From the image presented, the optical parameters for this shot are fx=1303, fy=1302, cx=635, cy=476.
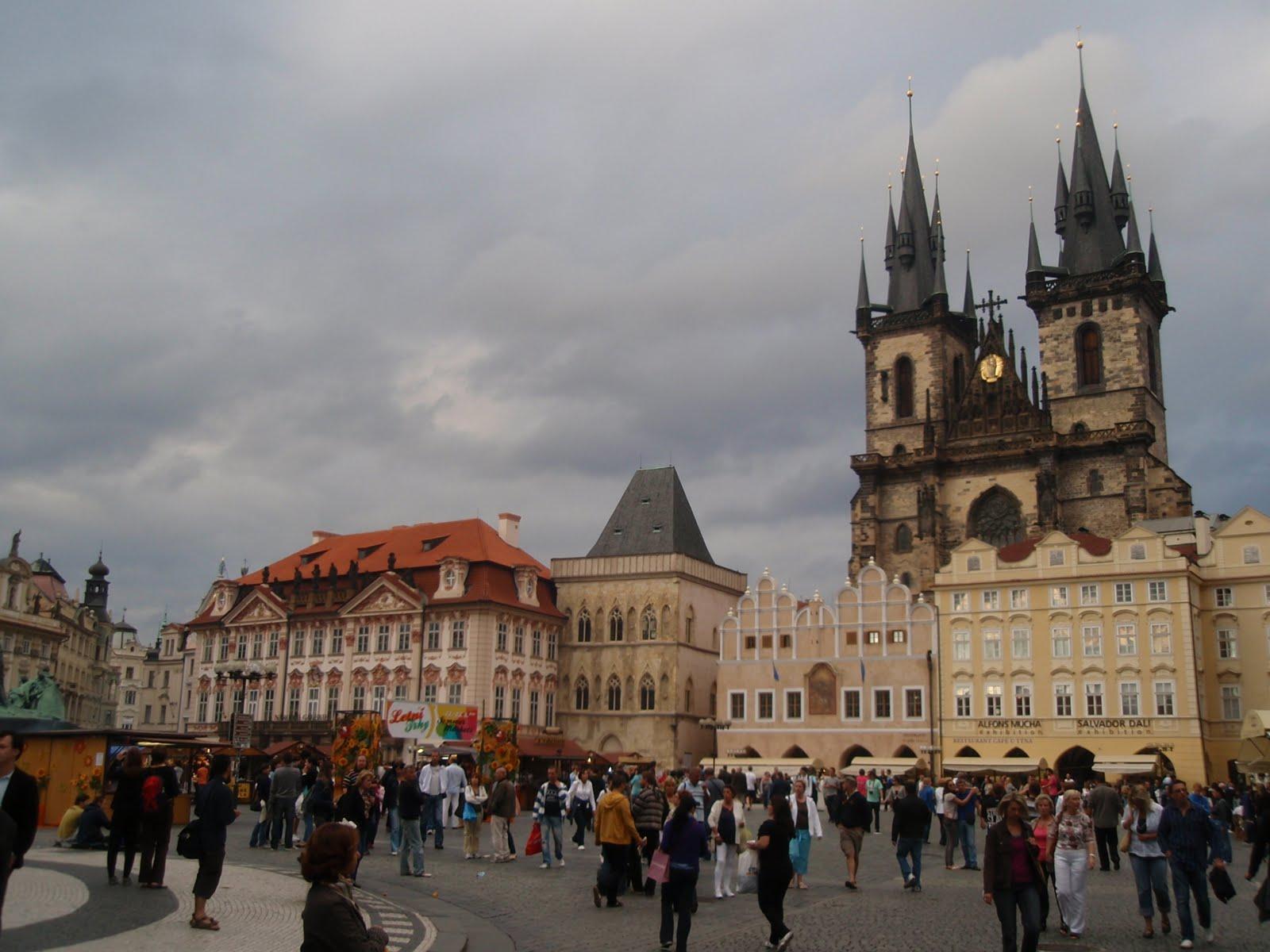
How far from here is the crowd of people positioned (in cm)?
957

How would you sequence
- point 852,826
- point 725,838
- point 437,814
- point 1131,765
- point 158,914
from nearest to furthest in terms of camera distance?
point 158,914, point 725,838, point 852,826, point 437,814, point 1131,765

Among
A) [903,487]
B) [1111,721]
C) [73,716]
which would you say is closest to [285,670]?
[73,716]

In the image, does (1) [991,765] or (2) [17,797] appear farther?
(1) [991,765]

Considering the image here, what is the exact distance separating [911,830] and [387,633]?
172 ft

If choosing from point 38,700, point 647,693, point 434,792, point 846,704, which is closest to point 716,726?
point 647,693

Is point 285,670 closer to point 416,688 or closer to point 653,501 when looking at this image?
point 416,688

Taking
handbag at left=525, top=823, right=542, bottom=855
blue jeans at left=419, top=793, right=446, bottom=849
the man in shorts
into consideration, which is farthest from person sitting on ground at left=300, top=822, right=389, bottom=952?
blue jeans at left=419, top=793, right=446, bottom=849

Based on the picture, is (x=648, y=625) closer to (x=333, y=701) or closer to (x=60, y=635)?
(x=333, y=701)

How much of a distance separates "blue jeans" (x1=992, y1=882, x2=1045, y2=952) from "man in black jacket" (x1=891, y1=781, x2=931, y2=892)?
660 cm

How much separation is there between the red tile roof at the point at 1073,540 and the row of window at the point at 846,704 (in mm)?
8002

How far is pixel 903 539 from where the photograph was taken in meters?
76.7

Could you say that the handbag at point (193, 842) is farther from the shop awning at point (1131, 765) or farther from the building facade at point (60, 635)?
the building facade at point (60, 635)

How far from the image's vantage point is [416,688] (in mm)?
66062

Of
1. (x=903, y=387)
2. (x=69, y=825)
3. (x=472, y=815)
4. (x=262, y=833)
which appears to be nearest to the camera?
(x=69, y=825)
